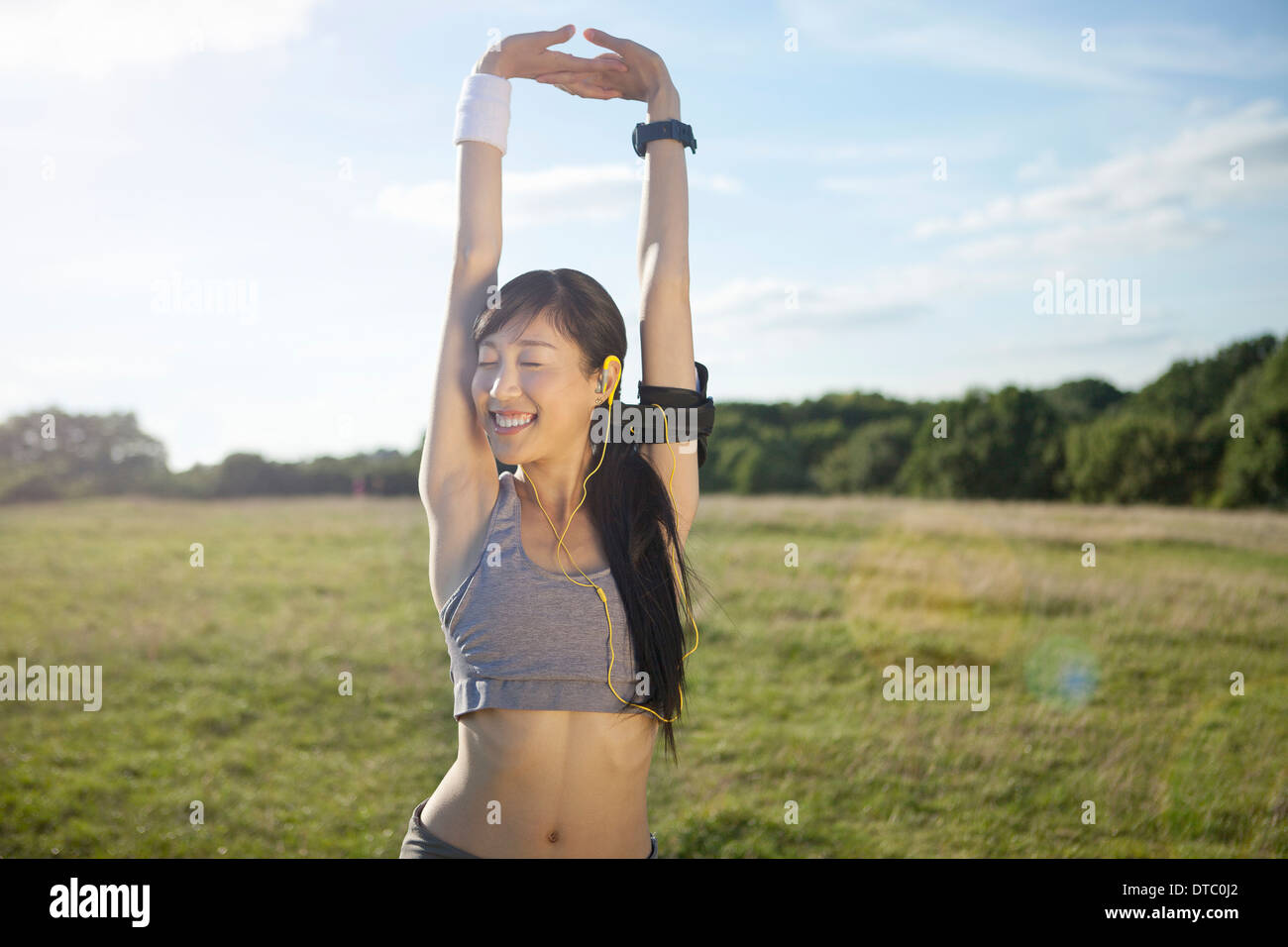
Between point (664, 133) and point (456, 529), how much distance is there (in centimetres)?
134

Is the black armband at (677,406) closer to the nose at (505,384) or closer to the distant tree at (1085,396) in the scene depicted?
the nose at (505,384)

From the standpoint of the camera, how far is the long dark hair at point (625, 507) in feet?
7.97

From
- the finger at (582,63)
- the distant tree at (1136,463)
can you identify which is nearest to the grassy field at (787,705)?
the finger at (582,63)

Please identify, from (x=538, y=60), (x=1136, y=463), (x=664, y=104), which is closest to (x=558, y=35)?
(x=538, y=60)

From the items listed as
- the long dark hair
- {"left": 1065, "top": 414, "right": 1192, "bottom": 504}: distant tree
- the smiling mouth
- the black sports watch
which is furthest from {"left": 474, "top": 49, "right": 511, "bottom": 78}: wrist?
{"left": 1065, "top": 414, "right": 1192, "bottom": 504}: distant tree

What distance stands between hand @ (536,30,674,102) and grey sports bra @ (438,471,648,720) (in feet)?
4.94

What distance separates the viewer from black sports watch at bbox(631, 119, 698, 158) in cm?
274

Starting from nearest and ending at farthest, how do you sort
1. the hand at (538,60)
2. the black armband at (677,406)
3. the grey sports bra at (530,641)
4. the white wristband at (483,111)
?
the grey sports bra at (530,641), the black armband at (677,406), the white wristband at (483,111), the hand at (538,60)

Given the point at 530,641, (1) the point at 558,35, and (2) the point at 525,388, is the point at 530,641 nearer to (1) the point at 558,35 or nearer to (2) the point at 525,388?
(2) the point at 525,388

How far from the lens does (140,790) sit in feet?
24.3

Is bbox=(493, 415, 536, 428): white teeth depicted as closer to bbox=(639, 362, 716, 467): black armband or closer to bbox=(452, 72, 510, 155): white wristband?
bbox=(639, 362, 716, 467): black armband

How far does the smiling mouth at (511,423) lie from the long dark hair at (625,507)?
22 centimetres

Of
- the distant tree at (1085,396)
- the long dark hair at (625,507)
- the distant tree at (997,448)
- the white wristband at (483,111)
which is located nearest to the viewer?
the long dark hair at (625,507)
